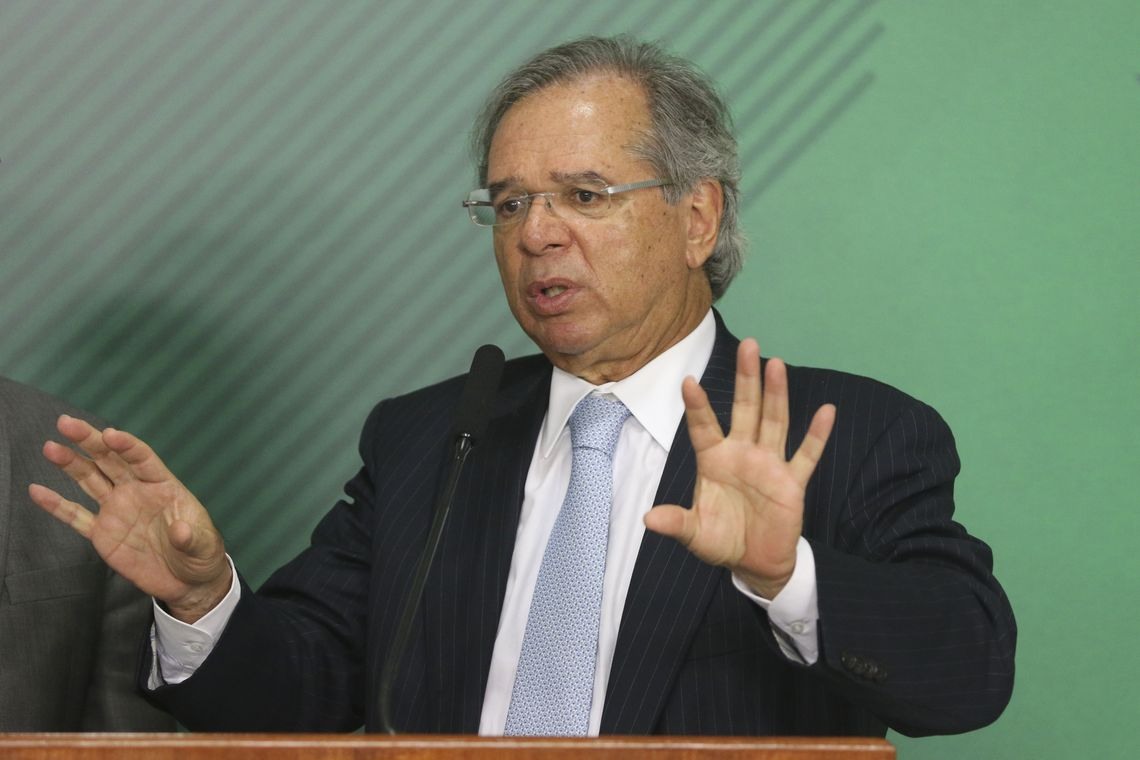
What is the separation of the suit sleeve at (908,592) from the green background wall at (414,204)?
0.71 metres

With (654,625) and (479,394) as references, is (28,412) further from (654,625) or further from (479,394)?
(654,625)

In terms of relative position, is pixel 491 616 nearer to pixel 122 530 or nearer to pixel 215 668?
pixel 215 668

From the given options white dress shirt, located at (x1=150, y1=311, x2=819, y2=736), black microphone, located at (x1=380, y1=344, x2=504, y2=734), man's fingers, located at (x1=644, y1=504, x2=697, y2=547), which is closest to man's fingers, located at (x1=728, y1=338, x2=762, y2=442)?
man's fingers, located at (x1=644, y1=504, x2=697, y2=547)

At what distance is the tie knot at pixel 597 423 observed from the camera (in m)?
2.09

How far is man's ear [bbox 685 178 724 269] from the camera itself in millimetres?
2285

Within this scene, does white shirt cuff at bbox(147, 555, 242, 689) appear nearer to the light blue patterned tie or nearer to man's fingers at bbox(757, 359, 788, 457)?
the light blue patterned tie

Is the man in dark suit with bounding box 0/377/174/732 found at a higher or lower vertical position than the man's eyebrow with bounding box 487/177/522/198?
lower

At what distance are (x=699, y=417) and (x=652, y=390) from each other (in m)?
0.58

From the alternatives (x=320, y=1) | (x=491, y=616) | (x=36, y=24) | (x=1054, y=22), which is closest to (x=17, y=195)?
(x=36, y=24)

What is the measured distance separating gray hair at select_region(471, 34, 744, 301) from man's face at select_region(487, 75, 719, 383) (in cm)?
2

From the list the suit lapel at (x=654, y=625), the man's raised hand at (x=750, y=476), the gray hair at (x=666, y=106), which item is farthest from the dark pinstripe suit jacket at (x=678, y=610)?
the gray hair at (x=666, y=106)

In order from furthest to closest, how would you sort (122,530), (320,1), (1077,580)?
(320,1), (1077,580), (122,530)

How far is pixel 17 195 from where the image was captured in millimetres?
2916

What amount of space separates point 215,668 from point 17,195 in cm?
134
